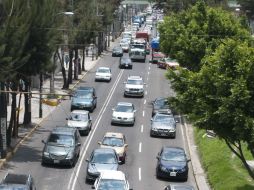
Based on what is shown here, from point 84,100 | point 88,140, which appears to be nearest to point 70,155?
point 88,140

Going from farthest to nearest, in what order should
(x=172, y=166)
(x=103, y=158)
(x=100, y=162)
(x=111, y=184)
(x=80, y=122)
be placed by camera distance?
(x=80, y=122)
(x=172, y=166)
(x=103, y=158)
(x=100, y=162)
(x=111, y=184)

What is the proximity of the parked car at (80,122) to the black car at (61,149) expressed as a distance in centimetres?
694

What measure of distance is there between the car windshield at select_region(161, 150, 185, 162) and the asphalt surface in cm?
115

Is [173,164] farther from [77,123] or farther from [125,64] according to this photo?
[125,64]

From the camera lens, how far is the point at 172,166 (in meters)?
35.3

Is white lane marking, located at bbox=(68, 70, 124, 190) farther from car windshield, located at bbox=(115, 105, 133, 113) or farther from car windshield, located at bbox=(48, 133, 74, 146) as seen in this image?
car windshield, located at bbox=(115, 105, 133, 113)

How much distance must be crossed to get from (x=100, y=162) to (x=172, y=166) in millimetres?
3841

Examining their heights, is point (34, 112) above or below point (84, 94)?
below

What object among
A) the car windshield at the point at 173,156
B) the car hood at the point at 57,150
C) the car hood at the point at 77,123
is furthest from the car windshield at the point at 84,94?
the car windshield at the point at 173,156

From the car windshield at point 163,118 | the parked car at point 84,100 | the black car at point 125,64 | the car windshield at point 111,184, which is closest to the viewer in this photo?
the car windshield at point 111,184

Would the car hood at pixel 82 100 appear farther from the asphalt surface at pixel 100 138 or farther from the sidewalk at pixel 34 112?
the sidewalk at pixel 34 112

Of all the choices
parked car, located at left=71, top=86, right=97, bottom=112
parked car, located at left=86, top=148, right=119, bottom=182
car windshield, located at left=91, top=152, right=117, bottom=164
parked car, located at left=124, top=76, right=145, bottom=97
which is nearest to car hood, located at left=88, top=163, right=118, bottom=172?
parked car, located at left=86, top=148, right=119, bottom=182

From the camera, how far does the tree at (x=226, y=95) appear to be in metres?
24.7

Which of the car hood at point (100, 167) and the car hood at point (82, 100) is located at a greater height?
the car hood at point (100, 167)
